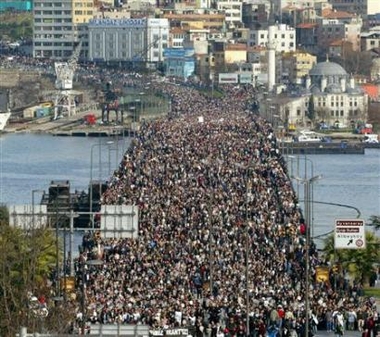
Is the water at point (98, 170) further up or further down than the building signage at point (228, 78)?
further up

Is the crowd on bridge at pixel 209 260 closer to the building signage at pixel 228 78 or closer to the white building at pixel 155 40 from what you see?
the building signage at pixel 228 78

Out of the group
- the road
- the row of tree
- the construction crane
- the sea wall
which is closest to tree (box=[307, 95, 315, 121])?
the construction crane

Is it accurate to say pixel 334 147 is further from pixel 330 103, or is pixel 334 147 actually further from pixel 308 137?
pixel 330 103

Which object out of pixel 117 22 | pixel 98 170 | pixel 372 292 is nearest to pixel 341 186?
pixel 98 170

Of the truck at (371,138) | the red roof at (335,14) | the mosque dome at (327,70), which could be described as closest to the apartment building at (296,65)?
the mosque dome at (327,70)

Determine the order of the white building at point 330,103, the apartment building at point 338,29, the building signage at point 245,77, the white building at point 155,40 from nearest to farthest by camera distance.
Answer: the white building at point 330,103 → the building signage at point 245,77 → the white building at point 155,40 → the apartment building at point 338,29

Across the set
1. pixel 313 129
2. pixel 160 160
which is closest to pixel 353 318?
pixel 160 160

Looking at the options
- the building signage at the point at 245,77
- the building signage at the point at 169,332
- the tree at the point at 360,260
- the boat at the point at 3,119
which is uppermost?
the building signage at the point at 169,332
